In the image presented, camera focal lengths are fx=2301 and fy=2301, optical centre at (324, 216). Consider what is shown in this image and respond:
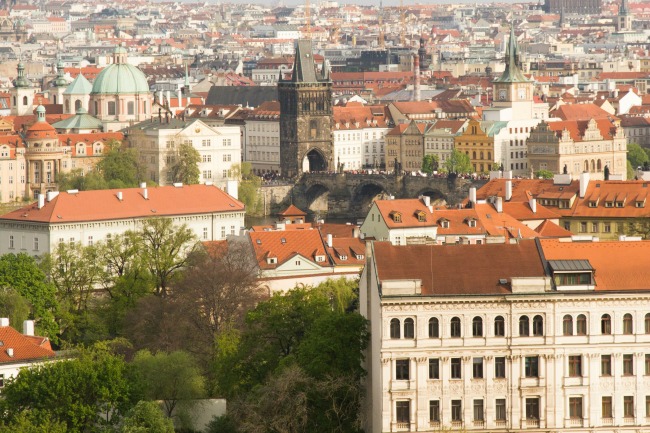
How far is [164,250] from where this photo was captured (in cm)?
6531

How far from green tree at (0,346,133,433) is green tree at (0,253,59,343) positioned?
10.9 metres

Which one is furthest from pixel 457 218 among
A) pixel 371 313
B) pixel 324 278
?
pixel 371 313

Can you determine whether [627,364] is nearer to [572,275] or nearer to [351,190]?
[572,275]

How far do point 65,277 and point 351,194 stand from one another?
2551 inches

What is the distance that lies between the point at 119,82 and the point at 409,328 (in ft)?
325

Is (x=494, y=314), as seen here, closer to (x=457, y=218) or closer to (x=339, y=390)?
(x=339, y=390)

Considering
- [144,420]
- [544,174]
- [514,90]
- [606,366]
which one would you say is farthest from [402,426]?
[514,90]

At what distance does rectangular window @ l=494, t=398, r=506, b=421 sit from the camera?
44688 millimetres

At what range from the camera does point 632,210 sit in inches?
2756

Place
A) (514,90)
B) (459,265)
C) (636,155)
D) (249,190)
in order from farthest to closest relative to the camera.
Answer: (514,90) < (636,155) < (249,190) < (459,265)

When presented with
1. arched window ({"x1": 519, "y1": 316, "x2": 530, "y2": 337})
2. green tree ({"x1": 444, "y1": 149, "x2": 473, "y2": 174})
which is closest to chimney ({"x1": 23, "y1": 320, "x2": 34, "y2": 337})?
arched window ({"x1": 519, "y1": 316, "x2": 530, "y2": 337})

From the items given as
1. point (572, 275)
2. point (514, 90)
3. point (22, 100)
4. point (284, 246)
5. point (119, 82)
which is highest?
point (119, 82)

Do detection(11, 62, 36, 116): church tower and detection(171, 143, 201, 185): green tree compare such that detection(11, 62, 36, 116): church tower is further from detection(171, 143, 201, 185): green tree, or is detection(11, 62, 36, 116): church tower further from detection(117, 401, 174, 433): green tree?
detection(117, 401, 174, 433): green tree

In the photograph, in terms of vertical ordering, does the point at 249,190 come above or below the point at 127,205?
above
